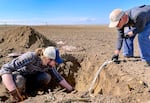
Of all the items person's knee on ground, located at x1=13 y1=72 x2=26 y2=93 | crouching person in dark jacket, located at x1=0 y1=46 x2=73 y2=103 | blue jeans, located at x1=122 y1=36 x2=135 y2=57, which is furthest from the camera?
blue jeans, located at x1=122 y1=36 x2=135 y2=57

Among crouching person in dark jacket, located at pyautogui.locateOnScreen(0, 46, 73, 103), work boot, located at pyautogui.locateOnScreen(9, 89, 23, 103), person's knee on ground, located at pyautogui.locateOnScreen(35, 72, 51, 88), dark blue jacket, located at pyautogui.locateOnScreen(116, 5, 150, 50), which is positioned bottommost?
work boot, located at pyautogui.locateOnScreen(9, 89, 23, 103)

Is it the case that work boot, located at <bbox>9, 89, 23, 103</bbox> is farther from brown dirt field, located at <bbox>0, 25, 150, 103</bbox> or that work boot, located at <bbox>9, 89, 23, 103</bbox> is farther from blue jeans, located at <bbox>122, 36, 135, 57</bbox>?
blue jeans, located at <bbox>122, 36, 135, 57</bbox>

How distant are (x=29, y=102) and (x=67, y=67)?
10.1 feet

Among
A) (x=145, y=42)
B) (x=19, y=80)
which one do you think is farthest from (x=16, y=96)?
(x=145, y=42)

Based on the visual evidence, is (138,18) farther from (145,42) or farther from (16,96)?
(16,96)

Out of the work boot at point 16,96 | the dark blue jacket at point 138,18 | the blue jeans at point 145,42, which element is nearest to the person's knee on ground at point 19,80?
the work boot at point 16,96

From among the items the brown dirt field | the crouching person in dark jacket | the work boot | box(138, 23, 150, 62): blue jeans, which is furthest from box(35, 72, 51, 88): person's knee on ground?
box(138, 23, 150, 62): blue jeans

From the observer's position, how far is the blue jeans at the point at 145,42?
7.59m

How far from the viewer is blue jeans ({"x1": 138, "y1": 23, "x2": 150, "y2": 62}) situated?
299 inches

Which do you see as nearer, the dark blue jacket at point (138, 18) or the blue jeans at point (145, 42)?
the dark blue jacket at point (138, 18)

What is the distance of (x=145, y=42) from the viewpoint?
7.67 metres

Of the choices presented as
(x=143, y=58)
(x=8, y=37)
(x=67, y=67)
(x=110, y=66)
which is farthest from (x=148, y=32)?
(x=8, y=37)

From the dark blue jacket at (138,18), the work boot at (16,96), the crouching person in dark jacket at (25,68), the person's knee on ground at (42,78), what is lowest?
the work boot at (16,96)

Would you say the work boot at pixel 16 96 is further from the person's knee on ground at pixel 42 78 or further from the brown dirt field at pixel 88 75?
the person's knee on ground at pixel 42 78
